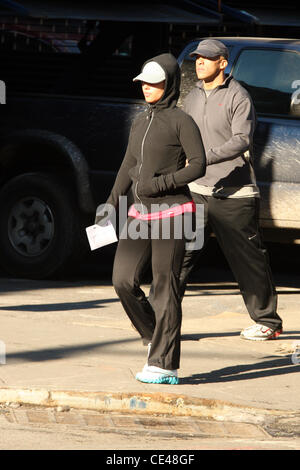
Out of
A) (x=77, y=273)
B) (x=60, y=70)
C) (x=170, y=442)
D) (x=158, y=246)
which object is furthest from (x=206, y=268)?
(x=170, y=442)

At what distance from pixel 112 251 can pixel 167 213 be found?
4908 millimetres

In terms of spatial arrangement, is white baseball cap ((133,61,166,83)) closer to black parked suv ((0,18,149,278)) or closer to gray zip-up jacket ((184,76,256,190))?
gray zip-up jacket ((184,76,256,190))

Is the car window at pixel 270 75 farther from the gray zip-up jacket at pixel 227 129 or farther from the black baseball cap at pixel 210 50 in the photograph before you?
the black baseball cap at pixel 210 50

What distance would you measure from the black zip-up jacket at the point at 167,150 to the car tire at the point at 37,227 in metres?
3.97

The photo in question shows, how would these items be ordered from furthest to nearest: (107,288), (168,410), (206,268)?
(206,268) → (107,288) → (168,410)

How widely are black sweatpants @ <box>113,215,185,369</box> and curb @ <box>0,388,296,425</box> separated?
0.32 meters

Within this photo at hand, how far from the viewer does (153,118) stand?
6.91 m

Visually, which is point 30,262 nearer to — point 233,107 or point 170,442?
point 233,107

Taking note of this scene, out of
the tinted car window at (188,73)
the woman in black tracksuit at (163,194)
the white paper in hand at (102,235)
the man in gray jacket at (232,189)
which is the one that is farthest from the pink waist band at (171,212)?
the tinted car window at (188,73)

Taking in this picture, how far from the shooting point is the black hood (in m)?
6.79

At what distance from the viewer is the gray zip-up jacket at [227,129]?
813 centimetres

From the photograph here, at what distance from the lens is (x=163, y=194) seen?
6883 millimetres

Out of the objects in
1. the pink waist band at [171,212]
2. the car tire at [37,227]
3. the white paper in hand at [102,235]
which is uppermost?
the pink waist band at [171,212]

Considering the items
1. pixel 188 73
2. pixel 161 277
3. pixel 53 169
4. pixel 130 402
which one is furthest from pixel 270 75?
pixel 130 402
